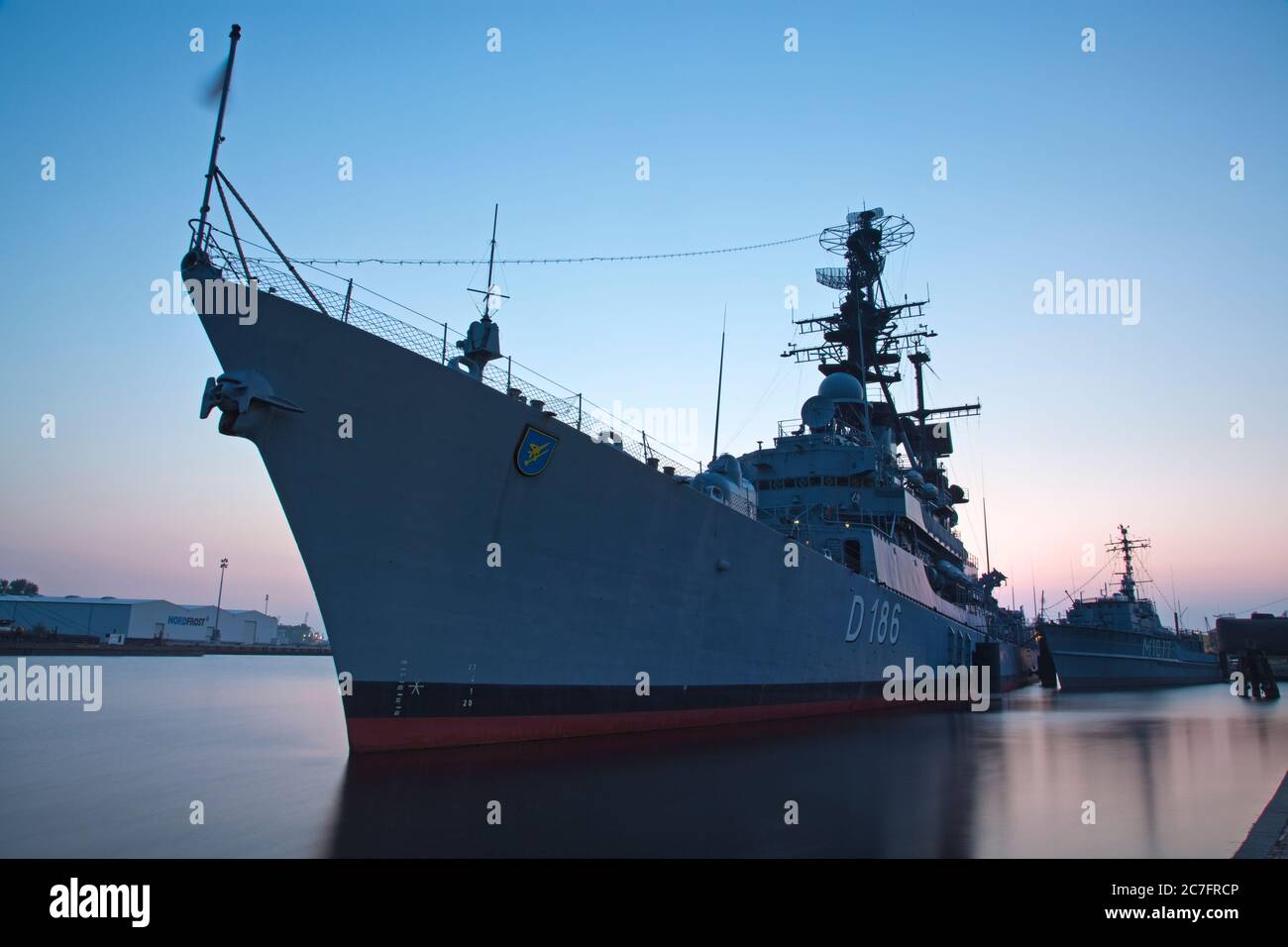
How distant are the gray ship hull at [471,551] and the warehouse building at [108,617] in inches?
2222

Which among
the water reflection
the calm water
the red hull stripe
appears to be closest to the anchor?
the red hull stripe

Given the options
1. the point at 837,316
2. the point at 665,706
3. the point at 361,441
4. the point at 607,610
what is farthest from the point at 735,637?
the point at 837,316

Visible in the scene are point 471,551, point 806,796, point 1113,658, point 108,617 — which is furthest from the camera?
point 108,617

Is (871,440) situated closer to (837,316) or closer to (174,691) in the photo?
(837,316)

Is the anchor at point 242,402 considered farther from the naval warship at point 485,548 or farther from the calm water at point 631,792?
the calm water at point 631,792

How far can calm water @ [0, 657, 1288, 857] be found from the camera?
20.8 feet

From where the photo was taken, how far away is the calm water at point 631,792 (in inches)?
249

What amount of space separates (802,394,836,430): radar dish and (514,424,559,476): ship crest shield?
1562cm

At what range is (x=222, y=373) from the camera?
8484mm

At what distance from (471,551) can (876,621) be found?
13485mm

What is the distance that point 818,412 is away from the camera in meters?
24.7
